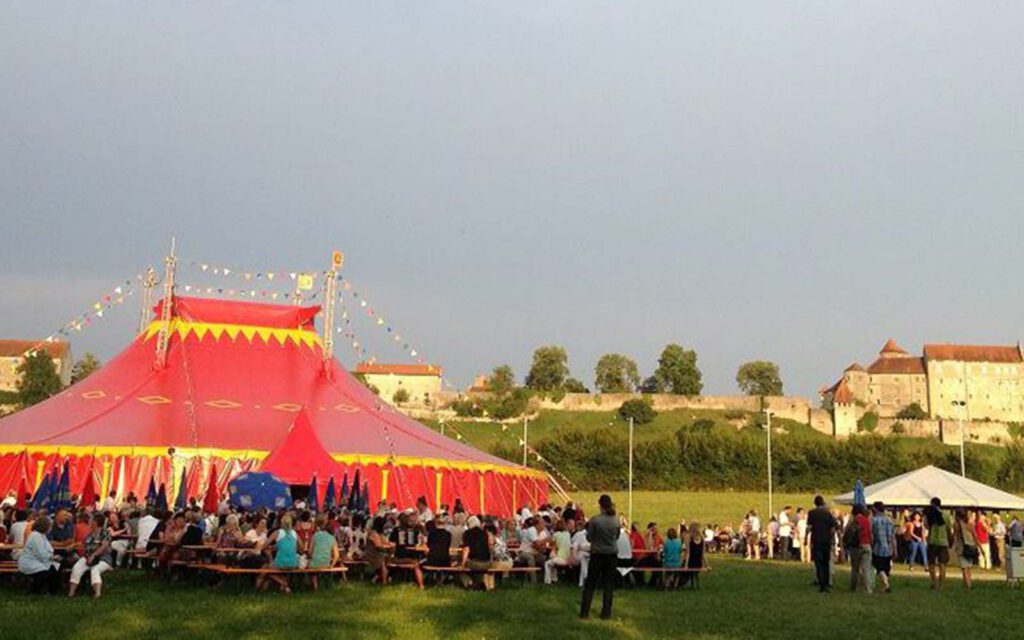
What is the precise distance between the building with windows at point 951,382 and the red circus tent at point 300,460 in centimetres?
7848

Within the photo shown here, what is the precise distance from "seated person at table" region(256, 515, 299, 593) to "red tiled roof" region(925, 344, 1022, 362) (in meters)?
92.0

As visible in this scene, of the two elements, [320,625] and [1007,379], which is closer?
[320,625]

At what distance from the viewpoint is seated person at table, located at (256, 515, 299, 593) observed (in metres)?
10.2

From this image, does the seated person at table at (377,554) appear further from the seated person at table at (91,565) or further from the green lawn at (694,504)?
the green lawn at (694,504)

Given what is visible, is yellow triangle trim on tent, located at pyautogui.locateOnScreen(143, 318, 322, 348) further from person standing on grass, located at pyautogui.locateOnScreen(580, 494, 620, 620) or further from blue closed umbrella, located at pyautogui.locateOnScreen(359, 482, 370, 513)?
person standing on grass, located at pyautogui.locateOnScreen(580, 494, 620, 620)

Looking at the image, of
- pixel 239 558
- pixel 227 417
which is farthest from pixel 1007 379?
pixel 239 558

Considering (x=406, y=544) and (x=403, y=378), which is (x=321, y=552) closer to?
(x=406, y=544)

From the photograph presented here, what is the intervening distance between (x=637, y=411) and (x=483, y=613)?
210ft

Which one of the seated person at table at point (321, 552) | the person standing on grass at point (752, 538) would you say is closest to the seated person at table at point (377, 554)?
the seated person at table at point (321, 552)

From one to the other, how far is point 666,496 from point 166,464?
29.8m

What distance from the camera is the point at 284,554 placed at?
10172mm

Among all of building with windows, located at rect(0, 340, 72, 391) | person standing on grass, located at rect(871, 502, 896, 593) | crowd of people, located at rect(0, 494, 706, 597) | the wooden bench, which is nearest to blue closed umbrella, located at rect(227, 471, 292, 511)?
crowd of people, located at rect(0, 494, 706, 597)

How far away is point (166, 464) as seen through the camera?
1930 centimetres

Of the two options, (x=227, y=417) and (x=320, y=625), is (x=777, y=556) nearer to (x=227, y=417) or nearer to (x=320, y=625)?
(x=227, y=417)
